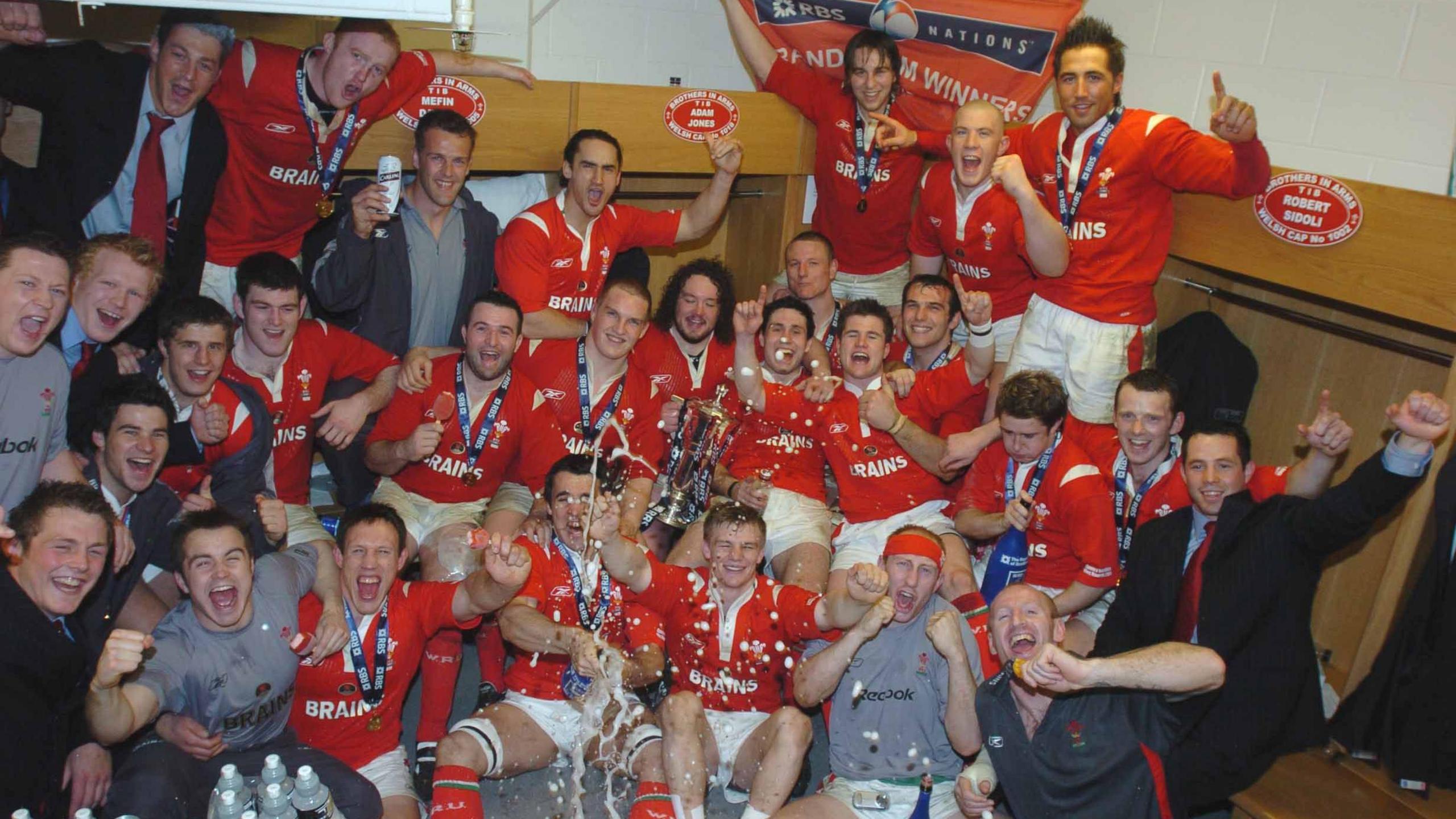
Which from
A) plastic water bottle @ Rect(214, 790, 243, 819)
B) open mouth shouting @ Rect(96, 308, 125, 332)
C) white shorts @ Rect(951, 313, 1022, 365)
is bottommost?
plastic water bottle @ Rect(214, 790, 243, 819)

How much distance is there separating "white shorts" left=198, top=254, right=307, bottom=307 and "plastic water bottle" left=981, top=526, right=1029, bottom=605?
2740 mm

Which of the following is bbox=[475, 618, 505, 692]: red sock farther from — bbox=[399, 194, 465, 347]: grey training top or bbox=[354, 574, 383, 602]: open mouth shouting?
bbox=[399, 194, 465, 347]: grey training top

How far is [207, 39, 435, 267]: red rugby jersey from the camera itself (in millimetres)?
3832

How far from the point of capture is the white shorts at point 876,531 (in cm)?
396

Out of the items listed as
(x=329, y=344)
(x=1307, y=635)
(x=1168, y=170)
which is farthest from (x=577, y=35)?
(x=1307, y=635)

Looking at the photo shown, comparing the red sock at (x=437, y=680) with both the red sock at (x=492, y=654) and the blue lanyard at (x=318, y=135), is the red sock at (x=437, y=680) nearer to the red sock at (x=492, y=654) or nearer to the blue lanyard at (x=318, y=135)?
the red sock at (x=492, y=654)

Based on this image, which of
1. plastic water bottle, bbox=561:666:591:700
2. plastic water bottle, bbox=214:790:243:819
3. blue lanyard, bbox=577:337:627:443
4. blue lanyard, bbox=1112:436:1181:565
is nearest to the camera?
plastic water bottle, bbox=214:790:243:819

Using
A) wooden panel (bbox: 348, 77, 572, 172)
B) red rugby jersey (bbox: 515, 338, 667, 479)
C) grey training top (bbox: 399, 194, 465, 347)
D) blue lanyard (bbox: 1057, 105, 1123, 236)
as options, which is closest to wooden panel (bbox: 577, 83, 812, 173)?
wooden panel (bbox: 348, 77, 572, 172)

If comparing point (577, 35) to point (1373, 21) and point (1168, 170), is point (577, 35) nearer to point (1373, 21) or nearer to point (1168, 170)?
point (1168, 170)

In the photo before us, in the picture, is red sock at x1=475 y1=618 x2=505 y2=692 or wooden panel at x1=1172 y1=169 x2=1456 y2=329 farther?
red sock at x1=475 y1=618 x2=505 y2=692

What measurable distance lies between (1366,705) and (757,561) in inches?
70.6

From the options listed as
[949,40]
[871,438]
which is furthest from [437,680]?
[949,40]

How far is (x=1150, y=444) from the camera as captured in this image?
3.60 metres

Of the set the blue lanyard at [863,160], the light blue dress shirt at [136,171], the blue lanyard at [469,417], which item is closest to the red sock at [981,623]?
the blue lanyard at [469,417]
